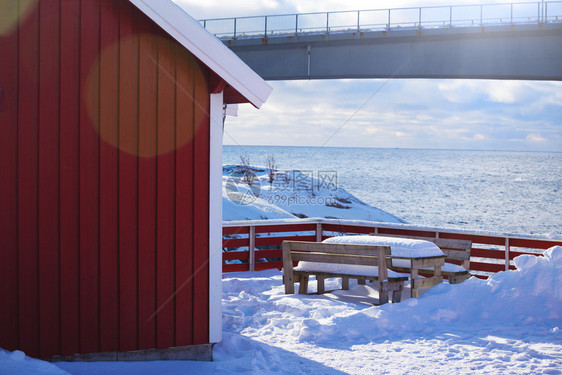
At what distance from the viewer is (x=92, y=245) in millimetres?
5207

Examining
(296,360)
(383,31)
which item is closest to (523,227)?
(383,31)

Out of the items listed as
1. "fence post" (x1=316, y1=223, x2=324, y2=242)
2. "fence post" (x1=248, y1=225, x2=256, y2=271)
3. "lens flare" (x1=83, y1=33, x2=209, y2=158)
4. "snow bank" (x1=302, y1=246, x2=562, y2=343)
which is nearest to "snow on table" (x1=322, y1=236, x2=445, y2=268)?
"snow bank" (x1=302, y1=246, x2=562, y2=343)

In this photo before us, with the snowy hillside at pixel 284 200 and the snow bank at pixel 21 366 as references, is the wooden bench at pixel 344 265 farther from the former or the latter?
the snowy hillside at pixel 284 200

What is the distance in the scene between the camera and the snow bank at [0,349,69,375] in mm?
3920

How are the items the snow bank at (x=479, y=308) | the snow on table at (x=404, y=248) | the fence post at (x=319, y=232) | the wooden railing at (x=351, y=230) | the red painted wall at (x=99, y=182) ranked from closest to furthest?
the red painted wall at (x=99, y=182)
the snow bank at (x=479, y=308)
the snow on table at (x=404, y=248)
the wooden railing at (x=351, y=230)
the fence post at (x=319, y=232)

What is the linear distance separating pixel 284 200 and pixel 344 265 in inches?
1054

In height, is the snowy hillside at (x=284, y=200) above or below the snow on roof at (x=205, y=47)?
below

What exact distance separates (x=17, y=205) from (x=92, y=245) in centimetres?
74

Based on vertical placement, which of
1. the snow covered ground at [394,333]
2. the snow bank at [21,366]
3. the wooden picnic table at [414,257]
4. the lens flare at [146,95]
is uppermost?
the lens flare at [146,95]

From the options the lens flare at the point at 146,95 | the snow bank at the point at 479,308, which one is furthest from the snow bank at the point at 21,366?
the snow bank at the point at 479,308

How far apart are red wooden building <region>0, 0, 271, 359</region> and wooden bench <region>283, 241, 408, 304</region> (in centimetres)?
304

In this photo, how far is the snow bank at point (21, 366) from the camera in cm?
392

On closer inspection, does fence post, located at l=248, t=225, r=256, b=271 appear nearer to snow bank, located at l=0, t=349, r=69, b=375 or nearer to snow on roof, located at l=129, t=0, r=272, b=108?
snow on roof, located at l=129, t=0, r=272, b=108

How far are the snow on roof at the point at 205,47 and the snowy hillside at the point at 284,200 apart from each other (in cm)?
1726
